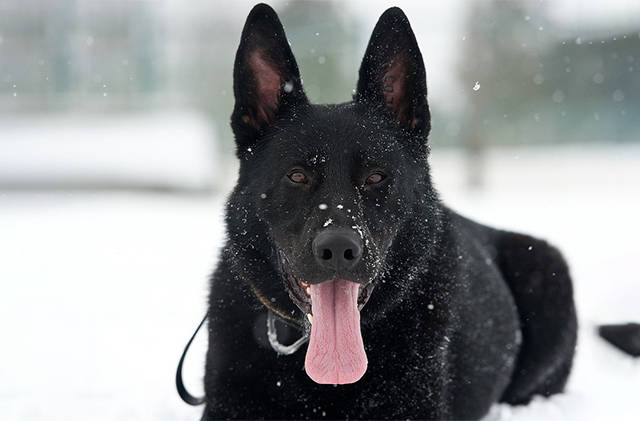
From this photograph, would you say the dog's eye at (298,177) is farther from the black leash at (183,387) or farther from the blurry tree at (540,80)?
the blurry tree at (540,80)

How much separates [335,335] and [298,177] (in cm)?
64

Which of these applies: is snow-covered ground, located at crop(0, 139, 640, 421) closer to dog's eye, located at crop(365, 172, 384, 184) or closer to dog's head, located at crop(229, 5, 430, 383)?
dog's head, located at crop(229, 5, 430, 383)

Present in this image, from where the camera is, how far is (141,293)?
6277mm

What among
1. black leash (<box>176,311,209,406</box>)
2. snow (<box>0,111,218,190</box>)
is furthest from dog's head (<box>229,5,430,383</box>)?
snow (<box>0,111,218,190</box>)

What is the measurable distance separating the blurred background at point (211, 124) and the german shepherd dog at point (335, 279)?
380cm

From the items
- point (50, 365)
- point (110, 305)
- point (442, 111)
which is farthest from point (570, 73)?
point (50, 365)

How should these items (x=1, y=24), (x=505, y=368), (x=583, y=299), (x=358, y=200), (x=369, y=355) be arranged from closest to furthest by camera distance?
(x=358, y=200) → (x=369, y=355) → (x=505, y=368) → (x=583, y=299) → (x=1, y=24)

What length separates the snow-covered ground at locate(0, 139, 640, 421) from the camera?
355cm

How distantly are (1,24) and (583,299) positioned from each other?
52.1 feet

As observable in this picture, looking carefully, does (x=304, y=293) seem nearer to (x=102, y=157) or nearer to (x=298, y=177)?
(x=298, y=177)

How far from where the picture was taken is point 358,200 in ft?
8.63

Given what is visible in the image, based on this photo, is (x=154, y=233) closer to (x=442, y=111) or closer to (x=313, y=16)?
(x=313, y=16)

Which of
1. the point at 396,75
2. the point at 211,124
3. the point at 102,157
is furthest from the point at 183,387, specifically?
the point at 211,124

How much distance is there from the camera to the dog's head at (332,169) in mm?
2463
